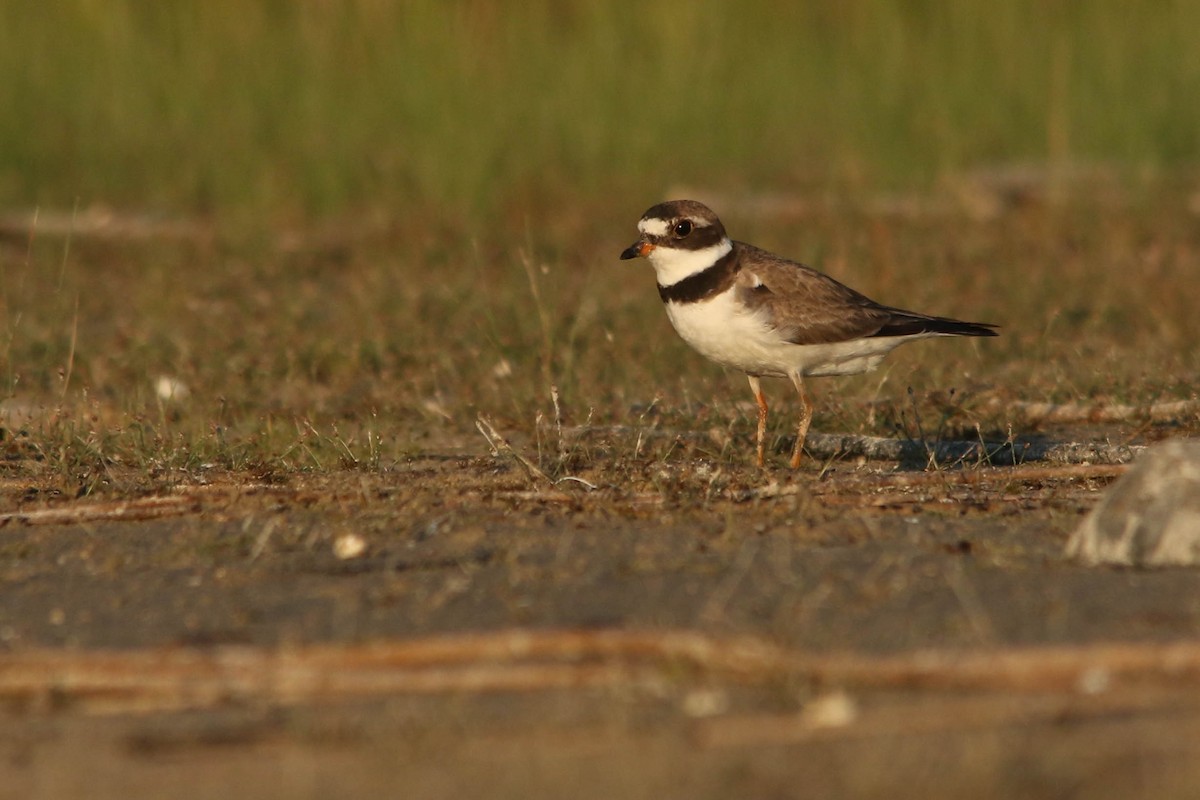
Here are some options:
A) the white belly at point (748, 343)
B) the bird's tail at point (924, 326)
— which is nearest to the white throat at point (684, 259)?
the white belly at point (748, 343)

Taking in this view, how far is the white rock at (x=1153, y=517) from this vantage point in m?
3.68

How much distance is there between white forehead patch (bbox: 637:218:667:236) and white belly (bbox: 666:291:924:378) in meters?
0.27

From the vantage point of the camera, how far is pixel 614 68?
10977 mm

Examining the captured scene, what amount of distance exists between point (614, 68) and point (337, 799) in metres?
8.83

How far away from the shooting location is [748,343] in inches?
209

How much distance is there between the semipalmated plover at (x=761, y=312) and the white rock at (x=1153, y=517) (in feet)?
4.96

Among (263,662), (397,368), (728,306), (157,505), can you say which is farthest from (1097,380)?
(263,662)

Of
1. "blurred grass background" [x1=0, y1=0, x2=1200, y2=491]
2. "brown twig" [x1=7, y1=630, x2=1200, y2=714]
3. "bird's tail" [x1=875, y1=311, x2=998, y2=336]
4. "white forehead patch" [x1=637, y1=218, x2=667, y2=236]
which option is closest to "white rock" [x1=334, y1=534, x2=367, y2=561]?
"brown twig" [x1=7, y1=630, x2=1200, y2=714]

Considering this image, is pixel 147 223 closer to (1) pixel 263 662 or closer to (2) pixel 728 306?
(2) pixel 728 306

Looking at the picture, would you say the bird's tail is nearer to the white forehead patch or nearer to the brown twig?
the white forehead patch

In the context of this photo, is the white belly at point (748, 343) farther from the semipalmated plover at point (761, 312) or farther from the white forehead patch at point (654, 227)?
the white forehead patch at point (654, 227)

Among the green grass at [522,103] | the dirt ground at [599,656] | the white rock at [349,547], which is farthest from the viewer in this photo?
the green grass at [522,103]

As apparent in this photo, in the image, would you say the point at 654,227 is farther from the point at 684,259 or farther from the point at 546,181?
the point at 546,181

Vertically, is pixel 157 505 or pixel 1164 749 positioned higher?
pixel 1164 749
